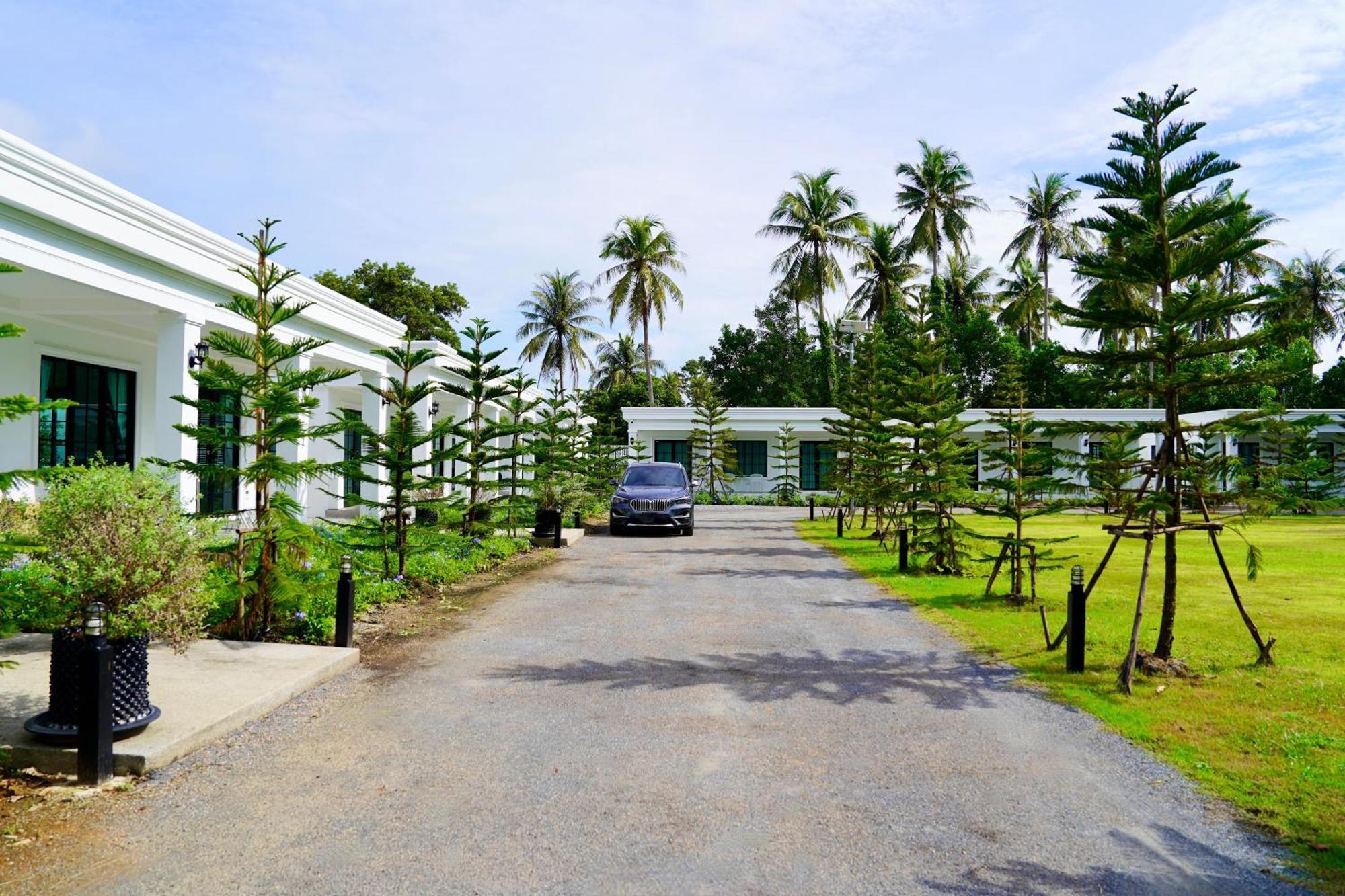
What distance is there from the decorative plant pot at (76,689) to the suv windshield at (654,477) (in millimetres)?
16459

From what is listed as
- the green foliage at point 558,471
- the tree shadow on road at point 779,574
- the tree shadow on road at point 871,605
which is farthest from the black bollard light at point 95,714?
the green foliage at point 558,471

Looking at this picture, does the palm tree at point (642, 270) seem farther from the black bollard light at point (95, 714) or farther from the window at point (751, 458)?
the black bollard light at point (95, 714)

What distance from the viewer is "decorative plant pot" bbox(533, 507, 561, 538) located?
1761 centimetres

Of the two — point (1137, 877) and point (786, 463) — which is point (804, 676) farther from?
point (786, 463)

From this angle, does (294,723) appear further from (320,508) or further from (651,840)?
(320,508)

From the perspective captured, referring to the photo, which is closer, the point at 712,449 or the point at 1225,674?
the point at 1225,674

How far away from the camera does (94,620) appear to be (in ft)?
15.5

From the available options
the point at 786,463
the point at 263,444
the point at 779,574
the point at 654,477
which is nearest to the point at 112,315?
the point at 263,444

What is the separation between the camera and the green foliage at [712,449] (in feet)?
114

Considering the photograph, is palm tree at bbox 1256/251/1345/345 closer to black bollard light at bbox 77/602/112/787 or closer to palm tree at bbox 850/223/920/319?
palm tree at bbox 850/223/920/319

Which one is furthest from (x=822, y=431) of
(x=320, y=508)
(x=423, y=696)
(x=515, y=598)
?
(x=423, y=696)

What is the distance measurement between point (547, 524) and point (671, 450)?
61.5ft

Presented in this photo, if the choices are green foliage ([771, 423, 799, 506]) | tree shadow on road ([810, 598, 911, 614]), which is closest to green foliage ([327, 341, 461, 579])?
tree shadow on road ([810, 598, 911, 614])

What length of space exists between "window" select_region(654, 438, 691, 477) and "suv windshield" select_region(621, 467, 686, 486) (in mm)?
13843
